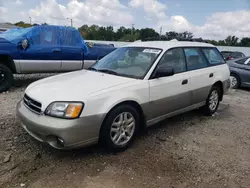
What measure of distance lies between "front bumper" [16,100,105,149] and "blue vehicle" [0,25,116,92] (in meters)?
3.72

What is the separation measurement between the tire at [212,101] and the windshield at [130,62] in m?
1.90

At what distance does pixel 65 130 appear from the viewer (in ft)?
9.63

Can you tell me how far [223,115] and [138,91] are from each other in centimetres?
305

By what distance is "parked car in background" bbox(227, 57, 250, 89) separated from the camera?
9.33 m

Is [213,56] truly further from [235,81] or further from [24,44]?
[24,44]

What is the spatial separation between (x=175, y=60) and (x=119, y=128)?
175 centimetres

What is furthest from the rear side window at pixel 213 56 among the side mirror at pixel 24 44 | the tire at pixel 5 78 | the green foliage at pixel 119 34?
the green foliage at pixel 119 34

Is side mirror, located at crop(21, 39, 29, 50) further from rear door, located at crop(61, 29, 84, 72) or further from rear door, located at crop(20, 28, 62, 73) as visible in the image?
rear door, located at crop(61, 29, 84, 72)

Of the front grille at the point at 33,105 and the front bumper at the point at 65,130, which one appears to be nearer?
the front bumper at the point at 65,130

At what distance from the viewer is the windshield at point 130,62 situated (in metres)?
3.95

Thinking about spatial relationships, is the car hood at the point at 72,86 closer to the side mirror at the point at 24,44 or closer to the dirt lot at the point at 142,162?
the dirt lot at the point at 142,162

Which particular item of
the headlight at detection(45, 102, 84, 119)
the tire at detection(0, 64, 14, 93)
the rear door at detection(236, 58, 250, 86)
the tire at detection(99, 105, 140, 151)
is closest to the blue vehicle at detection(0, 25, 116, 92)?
the tire at detection(0, 64, 14, 93)

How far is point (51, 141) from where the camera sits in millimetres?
3064


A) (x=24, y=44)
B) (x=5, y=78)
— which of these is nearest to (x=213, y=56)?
(x=24, y=44)
